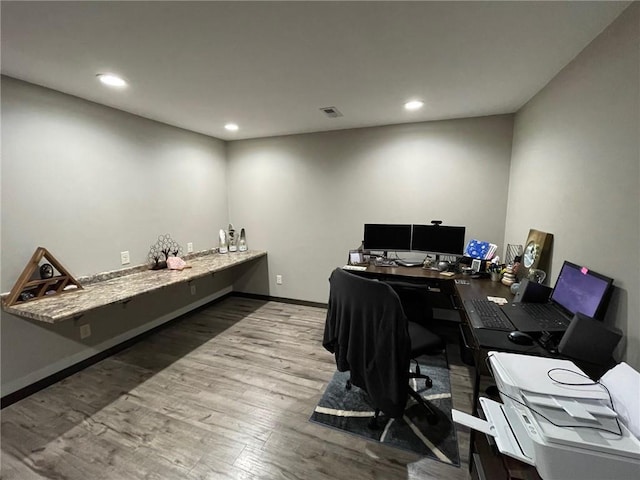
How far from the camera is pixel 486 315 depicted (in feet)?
5.40

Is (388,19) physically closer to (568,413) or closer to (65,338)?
(568,413)

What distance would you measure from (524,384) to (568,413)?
126 millimetres

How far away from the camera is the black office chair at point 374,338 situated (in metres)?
1.52

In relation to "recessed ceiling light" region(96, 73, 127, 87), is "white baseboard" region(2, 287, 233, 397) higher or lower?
lower

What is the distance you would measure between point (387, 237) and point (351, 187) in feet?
2.72

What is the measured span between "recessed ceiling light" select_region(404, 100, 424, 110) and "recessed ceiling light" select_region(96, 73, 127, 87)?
2323 millimetres

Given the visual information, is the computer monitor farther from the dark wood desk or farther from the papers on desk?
the papers on desk

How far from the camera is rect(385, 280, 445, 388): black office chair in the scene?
185cm

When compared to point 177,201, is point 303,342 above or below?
below

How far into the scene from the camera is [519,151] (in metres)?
2.65

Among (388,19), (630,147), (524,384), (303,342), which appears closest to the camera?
(524,384)

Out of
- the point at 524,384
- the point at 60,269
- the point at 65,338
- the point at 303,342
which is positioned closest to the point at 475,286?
the point at 524,384

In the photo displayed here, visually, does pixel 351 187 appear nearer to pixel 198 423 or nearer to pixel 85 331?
pixel 198 423

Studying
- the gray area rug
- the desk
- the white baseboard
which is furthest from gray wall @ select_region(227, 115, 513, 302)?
the gray area rug
